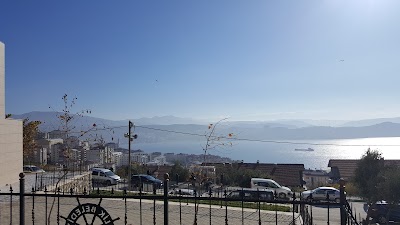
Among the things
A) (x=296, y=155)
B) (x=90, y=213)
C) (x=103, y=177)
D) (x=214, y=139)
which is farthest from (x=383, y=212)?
(x=296, y=155)

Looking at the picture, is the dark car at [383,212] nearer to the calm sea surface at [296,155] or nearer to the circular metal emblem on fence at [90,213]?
the calm sea surface at [296,155]

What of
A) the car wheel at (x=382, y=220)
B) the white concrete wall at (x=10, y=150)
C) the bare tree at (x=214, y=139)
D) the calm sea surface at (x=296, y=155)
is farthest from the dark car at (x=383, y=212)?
the white concrete wall at (x=10, y=150)

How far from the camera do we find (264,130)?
589ft

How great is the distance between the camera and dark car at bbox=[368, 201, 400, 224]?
13898 mm

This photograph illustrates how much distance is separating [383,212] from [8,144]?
54.5ft

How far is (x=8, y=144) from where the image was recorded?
54.3 feet

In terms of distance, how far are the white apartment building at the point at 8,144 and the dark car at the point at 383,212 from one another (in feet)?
51.6

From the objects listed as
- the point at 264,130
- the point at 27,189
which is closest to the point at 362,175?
the point at 27,189

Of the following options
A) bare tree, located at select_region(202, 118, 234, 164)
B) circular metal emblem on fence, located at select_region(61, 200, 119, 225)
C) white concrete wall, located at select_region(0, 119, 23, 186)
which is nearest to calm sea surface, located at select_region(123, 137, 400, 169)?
bare tree, located at select_region(202, 118, 234, 164)

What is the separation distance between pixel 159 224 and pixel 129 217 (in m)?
1.10

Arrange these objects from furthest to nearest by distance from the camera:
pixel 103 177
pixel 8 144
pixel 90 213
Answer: pixel 103 177
pixel 8 144
pixel 90 213

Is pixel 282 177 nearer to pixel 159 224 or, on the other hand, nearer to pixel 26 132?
pixel 26 132

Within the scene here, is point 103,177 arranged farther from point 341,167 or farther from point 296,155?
point 296,155

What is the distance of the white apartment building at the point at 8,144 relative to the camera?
16062mm
